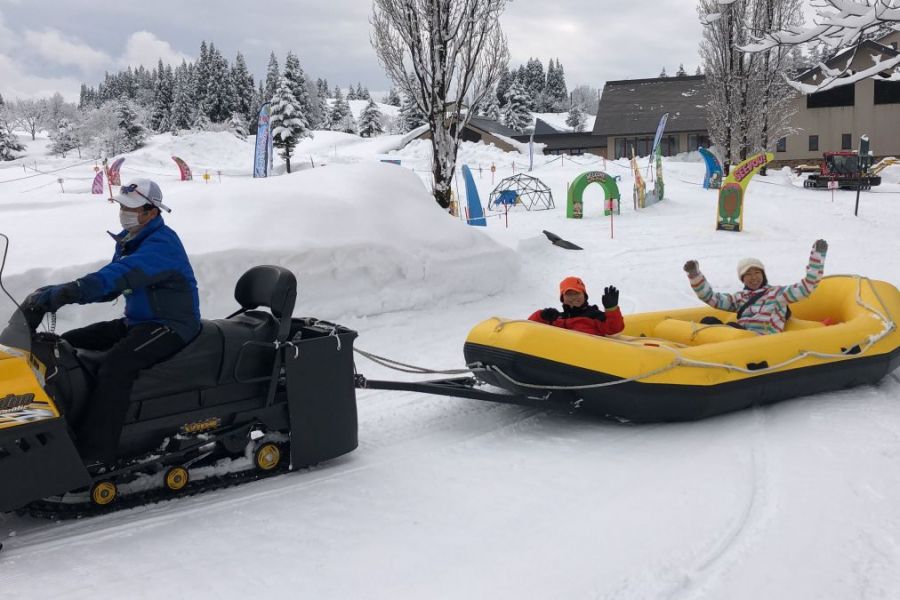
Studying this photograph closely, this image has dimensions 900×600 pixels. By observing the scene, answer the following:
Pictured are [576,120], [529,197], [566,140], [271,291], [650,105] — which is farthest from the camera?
[576,120]

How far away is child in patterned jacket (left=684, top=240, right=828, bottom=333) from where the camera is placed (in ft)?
19.9

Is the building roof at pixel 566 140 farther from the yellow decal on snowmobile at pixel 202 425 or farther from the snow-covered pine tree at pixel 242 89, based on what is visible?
the yellow decal on snowmobile at pixel 202 425

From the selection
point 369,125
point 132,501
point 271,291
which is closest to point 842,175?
point 271,291

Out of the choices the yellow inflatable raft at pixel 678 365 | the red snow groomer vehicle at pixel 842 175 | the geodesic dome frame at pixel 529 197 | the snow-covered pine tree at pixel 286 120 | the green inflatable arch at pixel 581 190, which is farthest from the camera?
the snow-covered pine tree at pixel 286 120

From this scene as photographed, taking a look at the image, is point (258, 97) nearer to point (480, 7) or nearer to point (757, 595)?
point (480, 7)

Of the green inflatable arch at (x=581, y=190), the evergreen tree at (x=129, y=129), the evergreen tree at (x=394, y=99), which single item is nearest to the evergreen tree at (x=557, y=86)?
the evergreen tree at (x=394, y=99)

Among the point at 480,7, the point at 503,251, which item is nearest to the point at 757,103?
the point at 480,7

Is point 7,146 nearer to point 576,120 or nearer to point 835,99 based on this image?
point 576,120

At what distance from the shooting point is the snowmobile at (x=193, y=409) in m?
3.33

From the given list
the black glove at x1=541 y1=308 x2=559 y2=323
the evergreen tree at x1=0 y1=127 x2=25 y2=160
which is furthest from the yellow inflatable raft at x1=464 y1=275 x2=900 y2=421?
the evergreen tree at x1=0 y1=127 x2=25 y2=160

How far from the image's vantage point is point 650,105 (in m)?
48.1

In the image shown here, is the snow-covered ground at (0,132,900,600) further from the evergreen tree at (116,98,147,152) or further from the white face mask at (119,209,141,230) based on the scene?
the evergreen tree at (116,98,147,152)

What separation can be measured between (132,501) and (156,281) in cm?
118

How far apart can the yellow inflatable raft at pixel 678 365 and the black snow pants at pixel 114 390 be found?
242cm
